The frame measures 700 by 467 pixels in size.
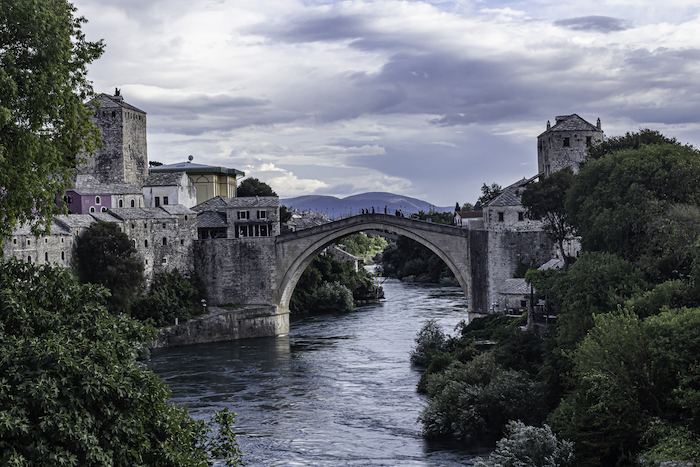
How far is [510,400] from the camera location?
27.2m

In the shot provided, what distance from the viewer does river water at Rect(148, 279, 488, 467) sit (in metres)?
26.4

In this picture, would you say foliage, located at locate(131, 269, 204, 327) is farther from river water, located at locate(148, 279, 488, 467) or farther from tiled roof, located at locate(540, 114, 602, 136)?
tiled roof, located at locate(540, 114, 602, 136)

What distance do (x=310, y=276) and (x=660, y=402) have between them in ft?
154

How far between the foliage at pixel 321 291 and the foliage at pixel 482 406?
36.0 metres

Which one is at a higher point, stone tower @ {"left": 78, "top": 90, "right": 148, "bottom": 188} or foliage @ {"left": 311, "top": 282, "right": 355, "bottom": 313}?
stone tower @ {"left": 78, "top": 90, "right": 148, "bottom": 188}

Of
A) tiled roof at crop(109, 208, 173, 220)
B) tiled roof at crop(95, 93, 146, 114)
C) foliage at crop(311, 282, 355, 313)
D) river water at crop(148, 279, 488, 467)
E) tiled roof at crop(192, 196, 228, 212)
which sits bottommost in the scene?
river water at crop(148, 279, 488, 467)

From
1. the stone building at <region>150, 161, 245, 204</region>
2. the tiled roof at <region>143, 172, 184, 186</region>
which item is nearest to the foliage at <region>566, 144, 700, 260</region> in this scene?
the tiled roof at <region>143, 172, 184, 186</region>

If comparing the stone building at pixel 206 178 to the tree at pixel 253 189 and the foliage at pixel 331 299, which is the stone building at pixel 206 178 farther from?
the foliage at pixel 331 299

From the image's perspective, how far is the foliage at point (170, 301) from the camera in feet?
158

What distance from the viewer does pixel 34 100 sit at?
15227 millimetres

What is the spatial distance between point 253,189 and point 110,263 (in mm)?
30509

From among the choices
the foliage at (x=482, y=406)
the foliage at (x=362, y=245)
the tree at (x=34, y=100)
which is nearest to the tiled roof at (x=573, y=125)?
the foliage at (x=482, y=406)

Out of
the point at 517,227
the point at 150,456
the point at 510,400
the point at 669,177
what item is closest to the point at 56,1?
the point at 150,456

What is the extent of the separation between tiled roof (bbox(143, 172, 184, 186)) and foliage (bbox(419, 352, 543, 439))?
38132mm
